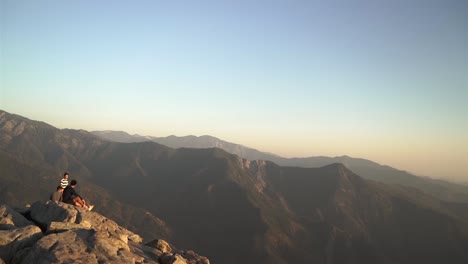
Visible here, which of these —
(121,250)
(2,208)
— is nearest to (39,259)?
(121,250)

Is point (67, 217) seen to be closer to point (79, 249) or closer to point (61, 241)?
point (61, 241)

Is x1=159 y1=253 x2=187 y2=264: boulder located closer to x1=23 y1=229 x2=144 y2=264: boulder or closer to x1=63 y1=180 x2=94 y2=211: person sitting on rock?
x1=23 y1=229 x2=144 y2=264: boulder

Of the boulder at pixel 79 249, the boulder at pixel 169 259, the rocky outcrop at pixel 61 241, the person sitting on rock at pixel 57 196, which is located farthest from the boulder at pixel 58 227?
the boulder at pixel 169 259

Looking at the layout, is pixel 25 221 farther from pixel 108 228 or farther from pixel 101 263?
pixel 101 263

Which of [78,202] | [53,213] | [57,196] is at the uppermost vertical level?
[57,196]

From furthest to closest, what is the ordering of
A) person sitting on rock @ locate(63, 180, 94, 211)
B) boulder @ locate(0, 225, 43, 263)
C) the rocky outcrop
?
1. person sitting on rock @ locate(63, 180, 94, 211)
2. boulder @ locate(0, 225, 43, 263)
3. the rocky outcrop

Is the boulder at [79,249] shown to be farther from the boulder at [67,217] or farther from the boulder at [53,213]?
the boulder at [53,213]

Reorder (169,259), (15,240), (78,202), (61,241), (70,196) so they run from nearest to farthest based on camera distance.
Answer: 1. (61,241)
2. (15,240)
3. (169,259)
4. (70,196)
5. (78,202)

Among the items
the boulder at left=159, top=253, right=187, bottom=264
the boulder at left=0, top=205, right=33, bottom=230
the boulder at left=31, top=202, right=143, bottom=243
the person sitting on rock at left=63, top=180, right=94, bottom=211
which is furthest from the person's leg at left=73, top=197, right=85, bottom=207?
the boulder at left=159, top=253, right=187, bottom=264


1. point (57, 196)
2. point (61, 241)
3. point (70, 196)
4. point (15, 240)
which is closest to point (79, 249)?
point (61, 241)
